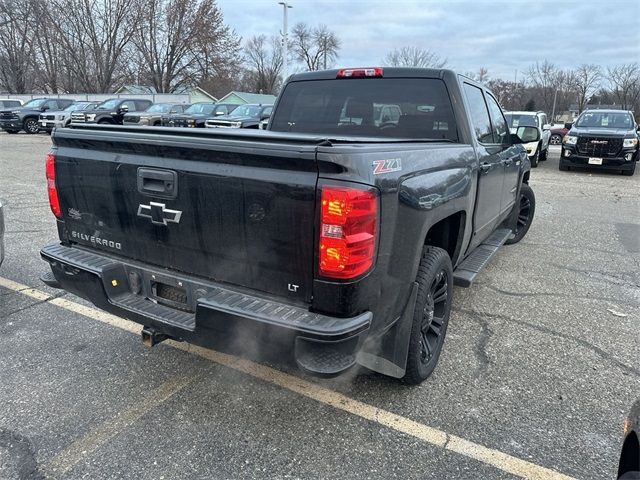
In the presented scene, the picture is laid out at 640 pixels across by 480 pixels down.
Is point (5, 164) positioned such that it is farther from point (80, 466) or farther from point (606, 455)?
point (606, 455)

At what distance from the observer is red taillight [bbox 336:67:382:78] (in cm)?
402

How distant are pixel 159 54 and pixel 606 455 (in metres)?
53.5

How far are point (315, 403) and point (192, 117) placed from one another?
19529 mm

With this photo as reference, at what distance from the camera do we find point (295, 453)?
252cm

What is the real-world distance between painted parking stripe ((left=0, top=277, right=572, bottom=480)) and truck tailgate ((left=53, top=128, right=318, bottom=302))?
3.20ft

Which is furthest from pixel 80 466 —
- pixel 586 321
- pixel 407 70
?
pixel 586 321

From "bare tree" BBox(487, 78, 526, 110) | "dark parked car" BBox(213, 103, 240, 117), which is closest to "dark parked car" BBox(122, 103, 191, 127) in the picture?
"dark parked car" BBox(213, 103, 240, 117)

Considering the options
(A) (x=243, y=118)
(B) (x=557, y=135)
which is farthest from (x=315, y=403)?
(B) (x=557, y=135)

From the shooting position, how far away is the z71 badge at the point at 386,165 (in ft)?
7.32

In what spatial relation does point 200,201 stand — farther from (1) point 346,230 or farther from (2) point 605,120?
(2) point 605,120

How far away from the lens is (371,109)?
4.03m

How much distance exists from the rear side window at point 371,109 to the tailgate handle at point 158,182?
188 cm

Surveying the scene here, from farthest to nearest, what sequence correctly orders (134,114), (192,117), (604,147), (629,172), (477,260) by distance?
1. (134,114)
2. (192,117)
3. (629,172)
4. (604,147)
5. (477,260)

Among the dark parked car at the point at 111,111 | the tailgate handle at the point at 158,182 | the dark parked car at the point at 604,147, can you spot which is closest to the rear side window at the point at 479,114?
the tailgate handle at the point at 158,182
